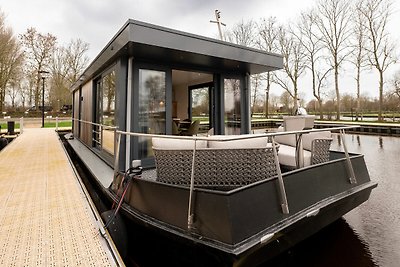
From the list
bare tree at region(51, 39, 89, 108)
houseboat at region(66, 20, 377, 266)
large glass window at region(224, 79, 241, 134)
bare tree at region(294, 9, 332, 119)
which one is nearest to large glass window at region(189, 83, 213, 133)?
large glass window at region(224, 79, 241, 134)

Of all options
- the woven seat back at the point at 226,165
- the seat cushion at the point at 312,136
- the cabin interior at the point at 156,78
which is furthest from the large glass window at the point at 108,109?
the seat cushion at the point at 312,136

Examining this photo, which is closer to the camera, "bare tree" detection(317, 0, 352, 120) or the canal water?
the canal water

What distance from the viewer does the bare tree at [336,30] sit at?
19.0m

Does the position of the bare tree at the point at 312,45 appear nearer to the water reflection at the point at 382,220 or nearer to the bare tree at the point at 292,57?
the bare tree at the point at 292,57

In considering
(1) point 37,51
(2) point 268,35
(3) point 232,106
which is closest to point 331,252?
(3) point 232,106

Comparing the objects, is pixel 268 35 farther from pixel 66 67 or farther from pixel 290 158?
pixel 290 158

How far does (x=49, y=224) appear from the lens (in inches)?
94.3

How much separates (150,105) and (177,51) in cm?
106

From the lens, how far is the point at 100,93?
5871mm

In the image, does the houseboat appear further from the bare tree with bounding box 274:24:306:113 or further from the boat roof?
the bare tree with bounding box 274:24:306:113

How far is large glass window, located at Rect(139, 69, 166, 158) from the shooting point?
13.4ft

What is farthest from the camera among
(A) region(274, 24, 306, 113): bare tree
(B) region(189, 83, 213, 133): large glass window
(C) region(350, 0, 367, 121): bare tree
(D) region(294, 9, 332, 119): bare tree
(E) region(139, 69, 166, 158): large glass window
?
(A) region(274, 24, 306, 113): bare tree

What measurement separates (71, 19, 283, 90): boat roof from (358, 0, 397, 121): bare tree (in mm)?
17052

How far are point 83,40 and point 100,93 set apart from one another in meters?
21.2
